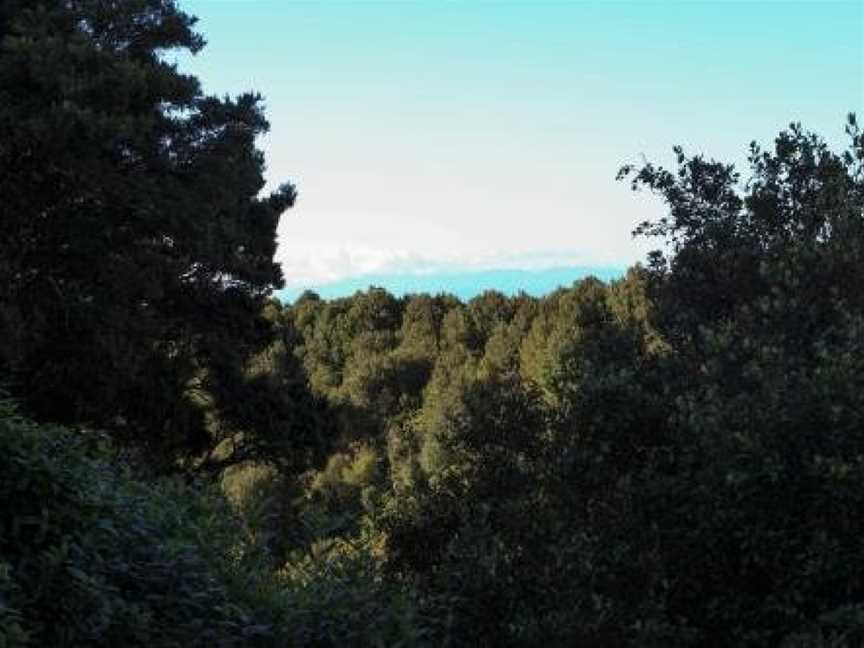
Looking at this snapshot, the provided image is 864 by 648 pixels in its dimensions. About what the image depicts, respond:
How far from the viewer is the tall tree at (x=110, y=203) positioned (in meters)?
14.5

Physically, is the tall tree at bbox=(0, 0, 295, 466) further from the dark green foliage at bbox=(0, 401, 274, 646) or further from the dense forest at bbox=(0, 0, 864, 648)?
the dark green foliage at bbox=(0, 401, 274, 646)

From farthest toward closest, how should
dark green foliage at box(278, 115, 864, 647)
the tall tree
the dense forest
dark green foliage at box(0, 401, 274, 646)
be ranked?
the tall tree < dark green foliage at box(278, 115, 864, 647) < the dense forest < dark green foliage at box(0, 401, 274, 646)

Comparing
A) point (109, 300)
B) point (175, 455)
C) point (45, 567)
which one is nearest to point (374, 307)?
point (175, 455)

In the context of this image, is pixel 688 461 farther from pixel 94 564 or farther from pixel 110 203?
pixel 110 203

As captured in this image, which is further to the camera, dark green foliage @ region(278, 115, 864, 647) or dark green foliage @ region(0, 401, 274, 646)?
dark green foliage @ region(278, 115, 864, 647)

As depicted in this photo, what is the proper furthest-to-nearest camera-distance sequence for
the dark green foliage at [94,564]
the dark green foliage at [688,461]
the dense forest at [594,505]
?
the dark green foliage at [688,461] → the dense forest at [594,505] → the dark green foliage at [94,564]

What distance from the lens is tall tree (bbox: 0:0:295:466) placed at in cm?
1452

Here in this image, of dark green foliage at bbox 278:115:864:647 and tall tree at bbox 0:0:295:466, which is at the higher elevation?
tall tree at bbox 0:0:295:466

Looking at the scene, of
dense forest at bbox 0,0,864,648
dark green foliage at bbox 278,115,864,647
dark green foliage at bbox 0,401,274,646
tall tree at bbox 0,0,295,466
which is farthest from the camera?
tall tree at bbox 0,0,295,466

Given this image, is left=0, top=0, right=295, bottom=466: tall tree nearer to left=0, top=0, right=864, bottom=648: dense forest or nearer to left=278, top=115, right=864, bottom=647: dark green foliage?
left=0, top=0, right=864, bottom=648: dense forest

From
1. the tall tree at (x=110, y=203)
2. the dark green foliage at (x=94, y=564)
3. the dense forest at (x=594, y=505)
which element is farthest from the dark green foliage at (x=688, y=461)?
the tall tree at (x=110, y=203)

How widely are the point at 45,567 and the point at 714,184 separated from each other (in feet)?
21.5

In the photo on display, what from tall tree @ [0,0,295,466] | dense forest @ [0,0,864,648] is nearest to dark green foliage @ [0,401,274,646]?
dense forest @ [0,0,864,648]

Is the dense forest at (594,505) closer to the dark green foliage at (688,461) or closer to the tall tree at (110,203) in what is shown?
the dark green foliage at (688,461)
